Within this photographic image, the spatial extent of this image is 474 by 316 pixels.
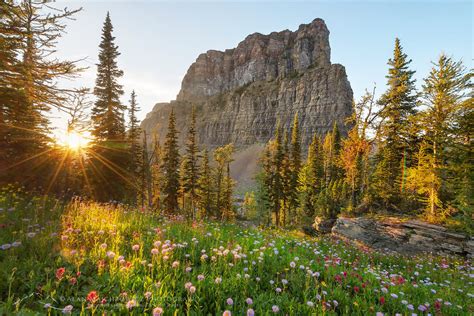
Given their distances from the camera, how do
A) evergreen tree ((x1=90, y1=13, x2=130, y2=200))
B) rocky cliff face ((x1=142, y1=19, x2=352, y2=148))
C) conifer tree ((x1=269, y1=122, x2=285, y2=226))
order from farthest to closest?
rocky cliff face ((x1=142, y1=19, x2=352, y2=148))
conifer tree ((x1=269, y1=122, x2=285, y2=226))
evergreen tree ((x1=90, y1=13, x2=130, y2=200))

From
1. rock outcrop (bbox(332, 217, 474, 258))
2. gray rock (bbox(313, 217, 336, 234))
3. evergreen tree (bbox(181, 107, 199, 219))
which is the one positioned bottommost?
gray rock (bbox(313, 217, 336, 234))

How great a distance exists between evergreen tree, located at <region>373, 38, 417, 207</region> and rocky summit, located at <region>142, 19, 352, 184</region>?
112494 mm

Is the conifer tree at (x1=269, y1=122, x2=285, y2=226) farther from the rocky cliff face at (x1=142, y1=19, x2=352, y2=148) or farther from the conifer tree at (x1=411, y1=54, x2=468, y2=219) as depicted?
the rocky cliff face at (x1=142, y1=19, x2=352, y2=148)

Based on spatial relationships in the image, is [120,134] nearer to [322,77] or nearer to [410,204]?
[410,204]

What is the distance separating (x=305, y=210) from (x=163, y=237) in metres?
43.2

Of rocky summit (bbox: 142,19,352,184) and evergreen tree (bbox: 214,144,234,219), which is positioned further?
rocky summit (bbox: 142,19,352,184)

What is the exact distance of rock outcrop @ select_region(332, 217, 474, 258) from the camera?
514 inches

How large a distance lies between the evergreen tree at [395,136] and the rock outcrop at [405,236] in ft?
22.4

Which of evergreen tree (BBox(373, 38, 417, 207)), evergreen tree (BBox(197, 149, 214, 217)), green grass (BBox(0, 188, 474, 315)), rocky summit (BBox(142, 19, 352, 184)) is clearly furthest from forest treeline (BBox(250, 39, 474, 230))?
rocky summit (BBox(142, 19, 352, 184))

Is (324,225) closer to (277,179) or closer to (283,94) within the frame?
(277,179)


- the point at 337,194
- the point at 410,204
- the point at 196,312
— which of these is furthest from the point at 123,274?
the point at 337,194

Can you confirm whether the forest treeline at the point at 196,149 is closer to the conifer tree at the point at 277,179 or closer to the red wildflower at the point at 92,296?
the conifer tree at the point at 277,179

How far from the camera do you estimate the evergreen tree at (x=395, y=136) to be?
22.8 meters

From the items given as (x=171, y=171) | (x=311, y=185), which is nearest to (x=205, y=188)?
(x=171, y=171)
